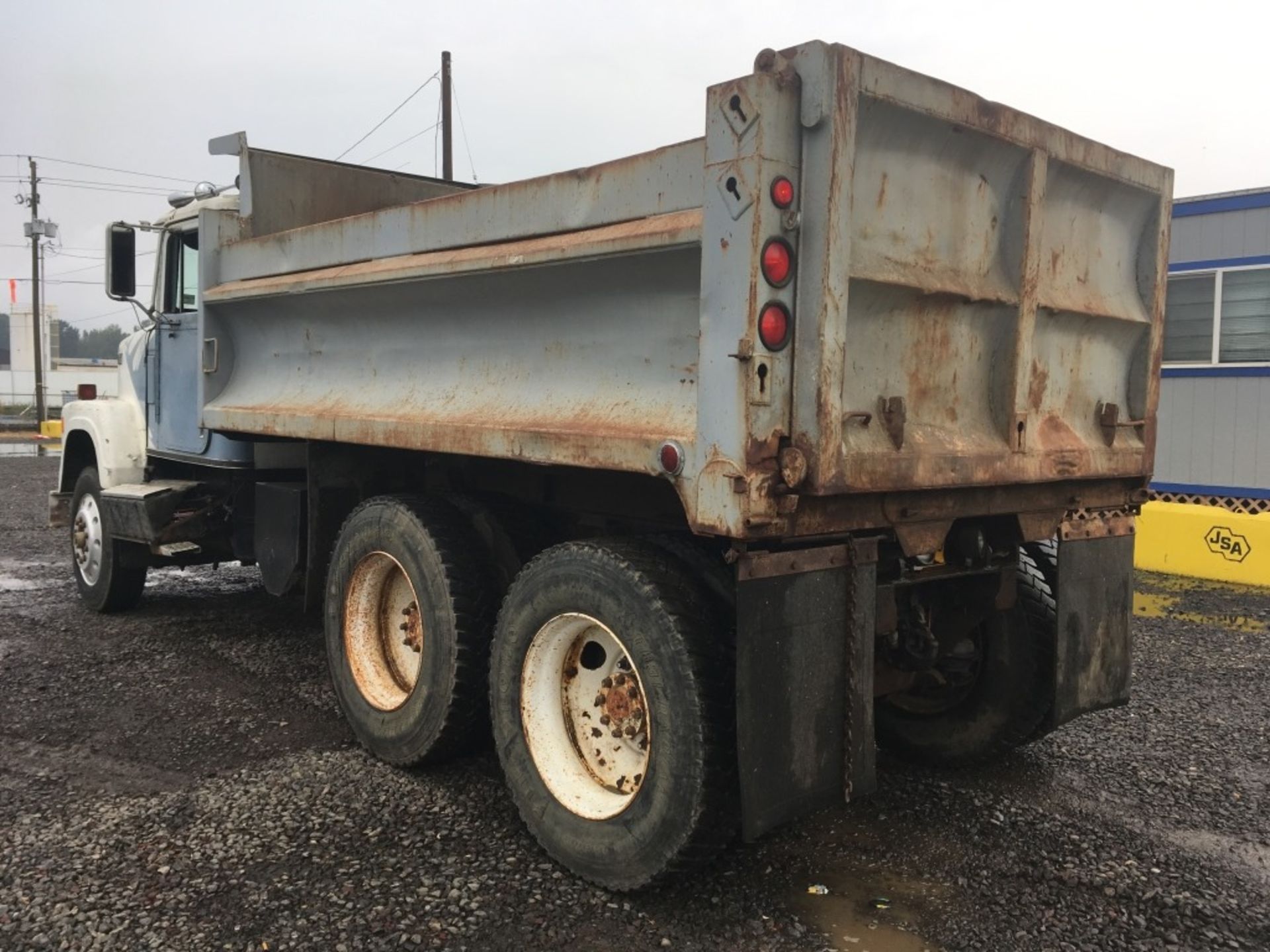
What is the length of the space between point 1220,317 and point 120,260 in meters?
10.4

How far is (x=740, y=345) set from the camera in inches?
110

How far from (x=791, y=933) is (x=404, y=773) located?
6.33 ft

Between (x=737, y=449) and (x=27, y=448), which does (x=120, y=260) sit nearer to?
(x=737, y=449)

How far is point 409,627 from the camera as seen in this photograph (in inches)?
183

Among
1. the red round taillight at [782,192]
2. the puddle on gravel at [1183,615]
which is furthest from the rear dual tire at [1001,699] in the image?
the puddle on gravel at [1183,615]

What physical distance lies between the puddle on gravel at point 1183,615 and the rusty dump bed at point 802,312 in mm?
3852

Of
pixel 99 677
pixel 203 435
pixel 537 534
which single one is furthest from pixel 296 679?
pixel 537 534

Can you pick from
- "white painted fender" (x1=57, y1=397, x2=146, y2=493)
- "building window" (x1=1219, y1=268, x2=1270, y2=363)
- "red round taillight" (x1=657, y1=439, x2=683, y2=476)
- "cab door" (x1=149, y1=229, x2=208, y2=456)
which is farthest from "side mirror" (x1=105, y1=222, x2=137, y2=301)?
"building window" (x1=1219, y1=268, x2=1270, y2=363)

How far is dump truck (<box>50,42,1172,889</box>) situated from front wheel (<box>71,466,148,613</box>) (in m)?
2.60

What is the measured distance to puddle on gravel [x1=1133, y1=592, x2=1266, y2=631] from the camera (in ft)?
23.9

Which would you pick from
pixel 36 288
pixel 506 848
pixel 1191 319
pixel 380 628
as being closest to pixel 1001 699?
pixel 506 848

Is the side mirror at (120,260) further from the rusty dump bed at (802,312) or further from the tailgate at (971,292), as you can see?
the tailgate at (971,292)

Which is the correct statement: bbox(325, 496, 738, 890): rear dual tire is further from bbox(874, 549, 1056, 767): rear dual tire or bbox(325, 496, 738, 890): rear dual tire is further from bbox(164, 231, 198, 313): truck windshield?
bbox(164, 231, 198, 313): truck windshield

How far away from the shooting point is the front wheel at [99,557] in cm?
711
